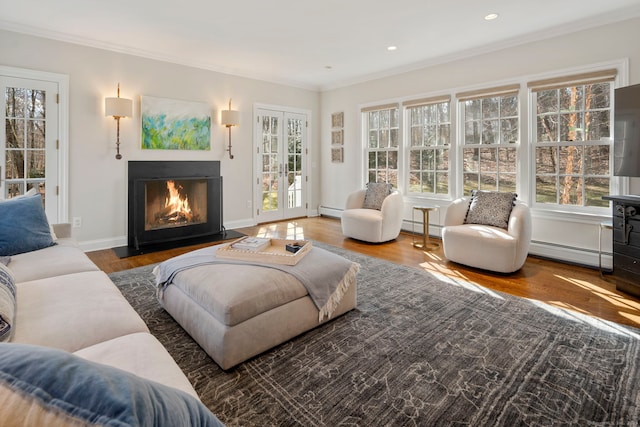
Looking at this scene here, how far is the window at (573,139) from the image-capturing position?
3818mm

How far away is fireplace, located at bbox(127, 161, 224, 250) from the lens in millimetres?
4684

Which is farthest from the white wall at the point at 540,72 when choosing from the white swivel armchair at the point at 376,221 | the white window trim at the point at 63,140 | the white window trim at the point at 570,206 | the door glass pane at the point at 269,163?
the white window trim at the point at 63,140

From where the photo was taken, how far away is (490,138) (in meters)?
4.73

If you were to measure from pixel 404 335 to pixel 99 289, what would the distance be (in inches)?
72.0

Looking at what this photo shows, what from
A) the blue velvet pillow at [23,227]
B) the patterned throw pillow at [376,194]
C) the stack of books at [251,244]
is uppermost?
the patterned throw pillow at [376,194]

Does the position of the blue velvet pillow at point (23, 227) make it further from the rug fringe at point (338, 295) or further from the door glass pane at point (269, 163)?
the door glass pane at point (269, 163)

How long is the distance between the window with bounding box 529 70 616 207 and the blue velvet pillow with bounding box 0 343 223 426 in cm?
474

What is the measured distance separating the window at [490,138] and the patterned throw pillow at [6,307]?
16.1 feet

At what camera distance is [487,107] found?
475 centimetres

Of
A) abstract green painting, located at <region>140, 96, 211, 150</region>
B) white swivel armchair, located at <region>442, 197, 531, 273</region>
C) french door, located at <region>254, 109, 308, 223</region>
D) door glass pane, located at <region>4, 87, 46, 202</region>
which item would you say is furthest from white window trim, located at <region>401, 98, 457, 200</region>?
door glass pane, located at <region>4, 87, 46, 202</region>

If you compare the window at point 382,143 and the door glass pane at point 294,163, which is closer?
the window at point 382,143

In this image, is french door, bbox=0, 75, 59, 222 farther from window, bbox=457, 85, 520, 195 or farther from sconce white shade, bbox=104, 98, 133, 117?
window, bbox=457, 85, 520, 195

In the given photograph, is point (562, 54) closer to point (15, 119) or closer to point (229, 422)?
point (229, 422)

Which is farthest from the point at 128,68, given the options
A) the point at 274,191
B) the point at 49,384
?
the point at 49,384
